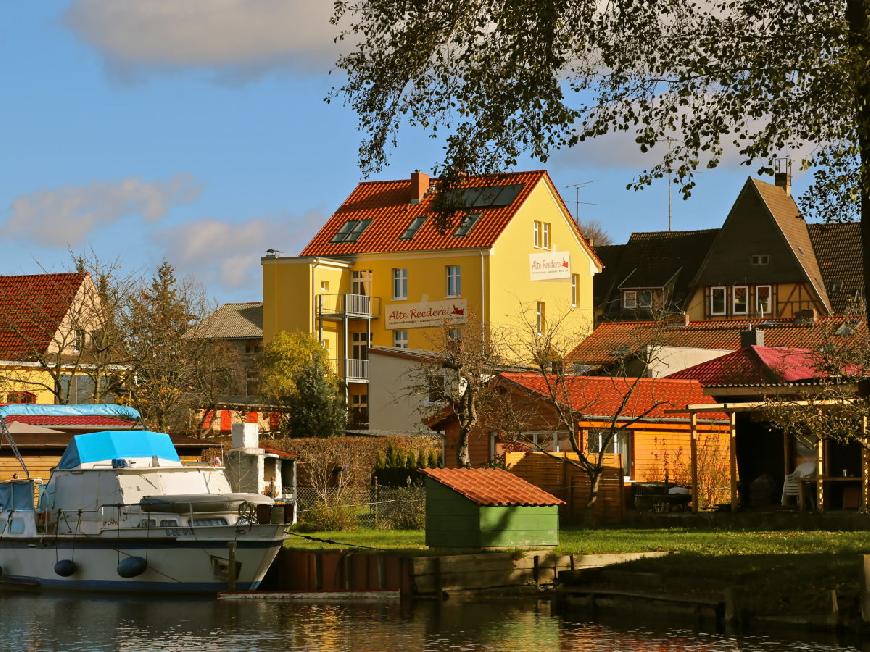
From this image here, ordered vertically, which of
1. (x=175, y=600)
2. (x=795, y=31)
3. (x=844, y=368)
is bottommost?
(x=175, y=600)

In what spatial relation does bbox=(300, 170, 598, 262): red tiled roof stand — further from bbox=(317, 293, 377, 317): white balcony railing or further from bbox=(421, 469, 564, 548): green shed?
bbox=(421, 469, 564, 548): green shed

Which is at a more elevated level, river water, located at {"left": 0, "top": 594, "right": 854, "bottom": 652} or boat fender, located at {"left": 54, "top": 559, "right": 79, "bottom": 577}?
boat fender, located at {"left": 54, "top": 559, "right": 79, "bottom": 577}

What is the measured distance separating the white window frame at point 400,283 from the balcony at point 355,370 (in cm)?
390

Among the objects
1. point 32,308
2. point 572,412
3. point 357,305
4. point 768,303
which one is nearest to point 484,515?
point 572,412

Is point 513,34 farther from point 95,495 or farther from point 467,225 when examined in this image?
point 467,225

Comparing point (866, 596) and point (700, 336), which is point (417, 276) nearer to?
point (700, 336)

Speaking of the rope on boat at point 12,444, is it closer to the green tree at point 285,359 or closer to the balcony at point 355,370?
the green tree at point 285,359

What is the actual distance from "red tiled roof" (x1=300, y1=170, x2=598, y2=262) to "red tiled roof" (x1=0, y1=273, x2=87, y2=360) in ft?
63.8

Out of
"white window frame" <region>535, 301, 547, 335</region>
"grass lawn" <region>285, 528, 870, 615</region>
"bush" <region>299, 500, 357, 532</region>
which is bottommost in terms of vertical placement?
"grass lawn" <region>285, 528, 870, 615</region>

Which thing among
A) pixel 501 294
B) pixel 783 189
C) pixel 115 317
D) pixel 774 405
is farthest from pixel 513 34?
pixel 783 189

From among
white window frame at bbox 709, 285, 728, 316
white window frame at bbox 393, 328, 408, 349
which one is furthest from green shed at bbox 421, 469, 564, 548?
white window frame at bbox 709, 285, 728, 316

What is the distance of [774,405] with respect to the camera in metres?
35.6

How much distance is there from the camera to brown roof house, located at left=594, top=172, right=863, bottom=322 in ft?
277

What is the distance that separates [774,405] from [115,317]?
28.5 meters
